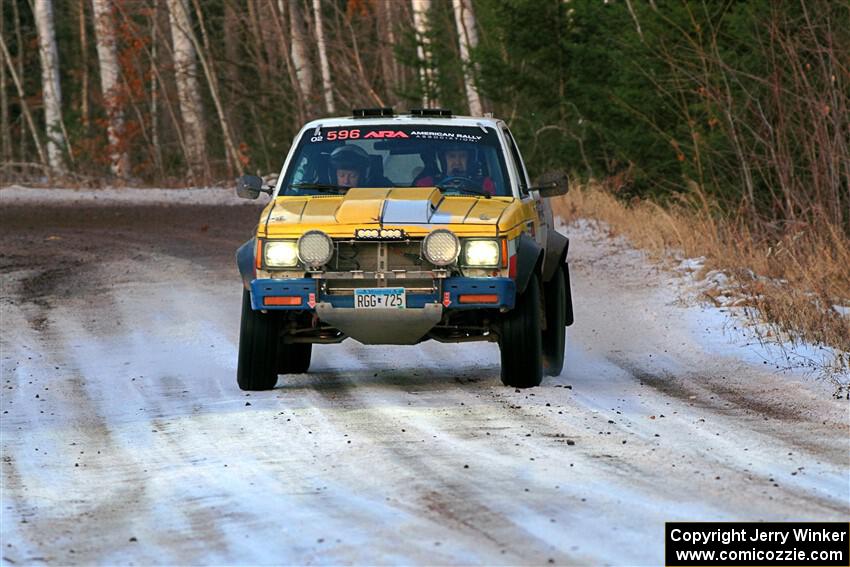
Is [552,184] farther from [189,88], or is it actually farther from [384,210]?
[189,88]

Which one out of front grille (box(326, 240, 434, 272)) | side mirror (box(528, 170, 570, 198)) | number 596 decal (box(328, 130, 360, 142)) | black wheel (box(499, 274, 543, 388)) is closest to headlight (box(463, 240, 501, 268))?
front grille (box(326, 240, 434, 272))

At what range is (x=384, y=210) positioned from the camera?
33.1 ft

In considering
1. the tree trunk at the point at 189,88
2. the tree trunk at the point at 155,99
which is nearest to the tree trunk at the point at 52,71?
the tree trunk at the point at 155,99

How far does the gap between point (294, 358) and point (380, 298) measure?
1.87 metres

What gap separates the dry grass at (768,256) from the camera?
12.6 metres

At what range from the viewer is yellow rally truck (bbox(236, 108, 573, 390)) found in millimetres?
9961

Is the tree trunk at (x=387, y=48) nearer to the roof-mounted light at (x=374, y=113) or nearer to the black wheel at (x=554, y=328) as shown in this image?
the roof-mounted light at (x=374, y=113)

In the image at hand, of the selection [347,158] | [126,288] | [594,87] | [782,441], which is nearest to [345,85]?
[594,87]

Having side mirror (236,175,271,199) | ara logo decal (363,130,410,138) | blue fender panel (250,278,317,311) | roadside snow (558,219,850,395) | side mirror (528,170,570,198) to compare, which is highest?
ara logo decal (363,130,410,138)

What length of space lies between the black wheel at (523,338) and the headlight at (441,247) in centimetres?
58

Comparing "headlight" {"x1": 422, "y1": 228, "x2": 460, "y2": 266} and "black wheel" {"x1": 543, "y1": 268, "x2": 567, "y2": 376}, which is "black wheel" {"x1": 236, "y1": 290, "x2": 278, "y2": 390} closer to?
"headlight" {"x1": 422, "y1": 228, "x2": 460, "y2": 266}

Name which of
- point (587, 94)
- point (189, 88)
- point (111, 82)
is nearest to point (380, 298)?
point (587, 94)

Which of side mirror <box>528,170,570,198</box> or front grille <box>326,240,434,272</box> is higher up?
side mirror <box>528,170,570,198</box>

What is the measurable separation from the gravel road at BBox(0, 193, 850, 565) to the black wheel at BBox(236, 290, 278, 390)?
6.6 inches
